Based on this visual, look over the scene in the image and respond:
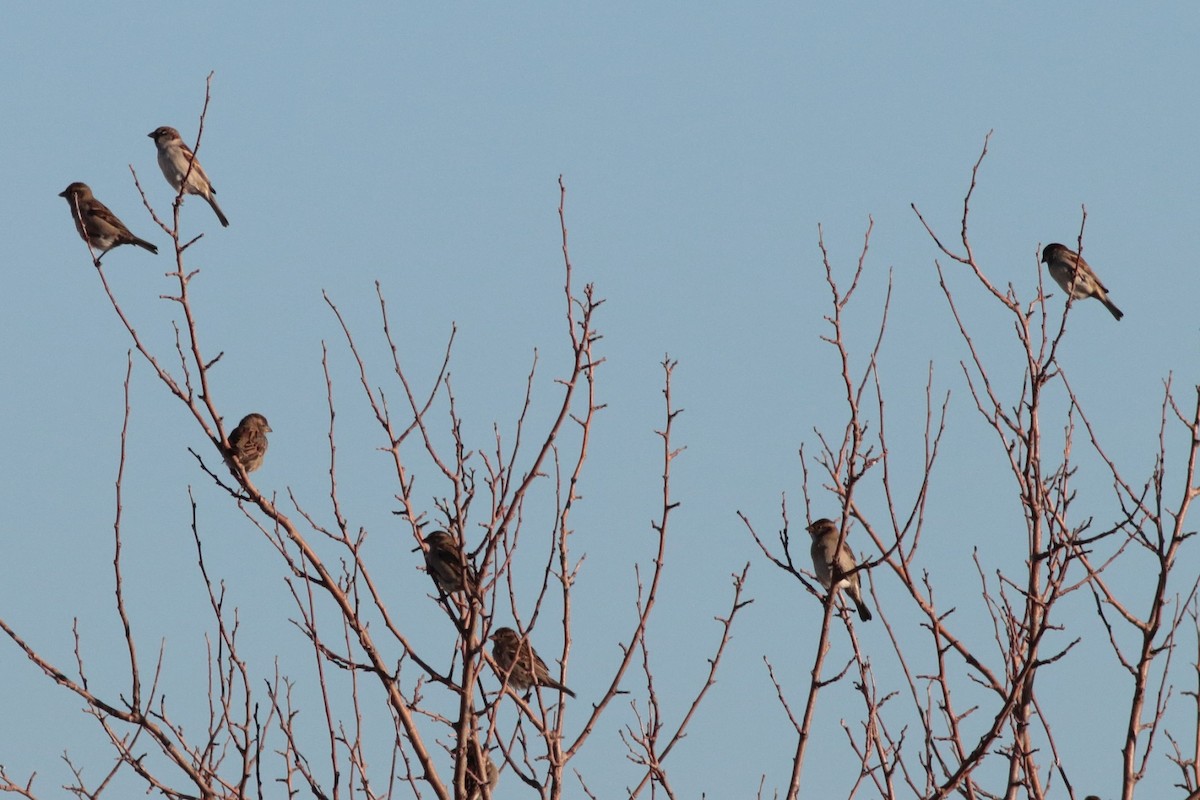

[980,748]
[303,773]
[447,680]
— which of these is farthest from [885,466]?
[303,773]

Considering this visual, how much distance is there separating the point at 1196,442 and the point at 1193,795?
1.46 meters

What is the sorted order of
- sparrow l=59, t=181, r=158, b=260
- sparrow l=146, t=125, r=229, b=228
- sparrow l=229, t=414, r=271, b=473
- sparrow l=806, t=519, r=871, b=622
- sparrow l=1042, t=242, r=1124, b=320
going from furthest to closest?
sparrow l=1042, t=242, r=1124, b=320, sparrow l=146, t=125, r=229, b=228, sparrow l=59, t=181, r=158, b=260, sparrow l=229, t=414, r=271, b=473, sparrow l=806, t=519, r=871, b=622

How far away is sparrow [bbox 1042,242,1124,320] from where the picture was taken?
16.0 m

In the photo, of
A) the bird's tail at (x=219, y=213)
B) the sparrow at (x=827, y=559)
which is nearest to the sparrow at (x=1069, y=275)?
the sparrow at (x=827, y=559)

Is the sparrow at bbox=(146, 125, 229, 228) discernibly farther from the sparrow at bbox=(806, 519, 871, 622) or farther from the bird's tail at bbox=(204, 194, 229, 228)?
the sparrow at bbox=(806, 519, 871, 622)

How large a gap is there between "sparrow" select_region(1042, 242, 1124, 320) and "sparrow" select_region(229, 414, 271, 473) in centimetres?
843

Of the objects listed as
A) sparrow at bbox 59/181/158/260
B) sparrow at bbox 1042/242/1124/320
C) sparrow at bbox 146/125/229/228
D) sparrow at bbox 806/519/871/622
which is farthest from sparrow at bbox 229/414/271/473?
sparrow at bbox 1042/242/1124/320

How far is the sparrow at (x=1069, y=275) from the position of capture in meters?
16.0

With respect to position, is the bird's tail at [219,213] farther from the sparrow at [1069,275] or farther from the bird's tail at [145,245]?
the sparrow at [1069,275]

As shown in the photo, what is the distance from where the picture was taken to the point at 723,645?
5.73 metres

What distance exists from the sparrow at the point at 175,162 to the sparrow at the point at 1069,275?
8.29 m

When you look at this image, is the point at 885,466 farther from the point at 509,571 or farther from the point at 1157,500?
the point at 509,571

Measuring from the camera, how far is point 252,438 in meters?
11.3

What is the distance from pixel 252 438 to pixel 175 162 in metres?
3.13
